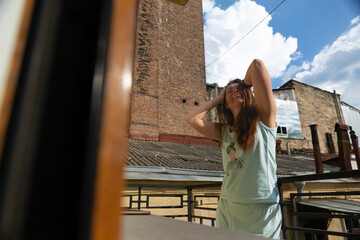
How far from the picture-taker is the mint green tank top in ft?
4.09

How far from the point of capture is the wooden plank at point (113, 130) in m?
0.19

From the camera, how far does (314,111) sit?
15.8 meters

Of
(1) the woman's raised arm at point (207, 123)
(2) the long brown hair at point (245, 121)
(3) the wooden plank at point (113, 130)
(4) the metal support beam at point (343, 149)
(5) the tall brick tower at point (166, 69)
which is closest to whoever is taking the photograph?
(3) the wooden plank at point (113, 130)

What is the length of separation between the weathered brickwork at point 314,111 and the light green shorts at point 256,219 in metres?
14.4

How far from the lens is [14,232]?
0.56ft

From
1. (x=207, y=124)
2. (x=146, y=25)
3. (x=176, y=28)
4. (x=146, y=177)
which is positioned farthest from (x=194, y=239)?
(x=176, y=28)

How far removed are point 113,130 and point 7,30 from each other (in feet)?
0.51

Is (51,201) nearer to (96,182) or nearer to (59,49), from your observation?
(96,182)

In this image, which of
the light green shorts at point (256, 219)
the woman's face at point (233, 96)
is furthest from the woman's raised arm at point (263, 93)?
Answer: the light green shorts at point (256, 219)

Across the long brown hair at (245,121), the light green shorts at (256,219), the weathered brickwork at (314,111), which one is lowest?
the light green shorts at (256,219)

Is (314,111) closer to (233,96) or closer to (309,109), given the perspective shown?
(309,109)

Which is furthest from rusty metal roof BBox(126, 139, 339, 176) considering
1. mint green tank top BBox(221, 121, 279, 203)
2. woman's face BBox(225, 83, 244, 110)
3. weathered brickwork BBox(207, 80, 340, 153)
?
weathered brickwork BBox(207, 80, 340, 153)

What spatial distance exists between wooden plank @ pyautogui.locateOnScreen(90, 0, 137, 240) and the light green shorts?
1.19 m

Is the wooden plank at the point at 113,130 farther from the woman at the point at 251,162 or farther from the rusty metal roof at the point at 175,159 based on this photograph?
the rusty metal roof at the point at 175,159
